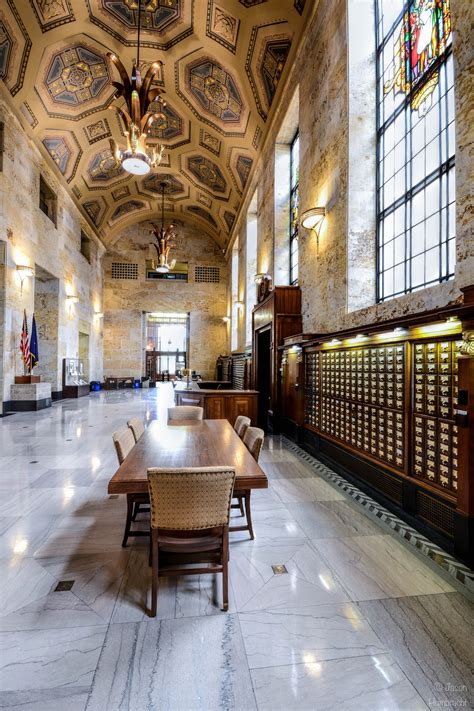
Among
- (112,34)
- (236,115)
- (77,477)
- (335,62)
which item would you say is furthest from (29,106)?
(77,477)

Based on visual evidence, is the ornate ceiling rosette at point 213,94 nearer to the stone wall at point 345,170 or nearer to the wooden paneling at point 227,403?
the stone wall at point 345,170

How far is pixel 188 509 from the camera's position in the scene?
5.81 feet

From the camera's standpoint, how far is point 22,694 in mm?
1363

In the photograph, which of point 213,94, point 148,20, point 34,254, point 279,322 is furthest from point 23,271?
point 279,322

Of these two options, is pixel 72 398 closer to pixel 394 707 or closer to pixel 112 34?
pixel 112 34

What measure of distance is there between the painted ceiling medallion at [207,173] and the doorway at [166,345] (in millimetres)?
7493

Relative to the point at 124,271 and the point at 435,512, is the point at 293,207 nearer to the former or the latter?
the point at 435,512

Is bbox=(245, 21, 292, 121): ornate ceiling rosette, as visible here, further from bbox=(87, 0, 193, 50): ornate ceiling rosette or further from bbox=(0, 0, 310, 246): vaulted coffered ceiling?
bbox=(87, 0, 193, 50): ornate ceiling rosette

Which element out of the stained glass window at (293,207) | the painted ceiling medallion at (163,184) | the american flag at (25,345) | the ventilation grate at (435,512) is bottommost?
the ventilation grate at (435,512)

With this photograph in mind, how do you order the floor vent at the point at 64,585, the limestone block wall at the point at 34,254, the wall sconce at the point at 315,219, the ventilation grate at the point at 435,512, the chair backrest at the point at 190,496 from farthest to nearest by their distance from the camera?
the limestone block wall at the point at 34,254 → the wall sconce at the point at 315,219 → the ventilation grate at the point at 435,512 → the floor vent at the point at 64,585 → the chair backrest at the point at 190,496

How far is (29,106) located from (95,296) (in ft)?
28.4

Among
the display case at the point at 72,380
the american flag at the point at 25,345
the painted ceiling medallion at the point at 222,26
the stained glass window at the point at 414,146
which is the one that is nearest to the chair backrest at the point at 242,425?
the stained glass window at the point at 414,146

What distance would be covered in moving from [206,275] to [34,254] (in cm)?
1039

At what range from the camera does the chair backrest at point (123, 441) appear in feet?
8.16
